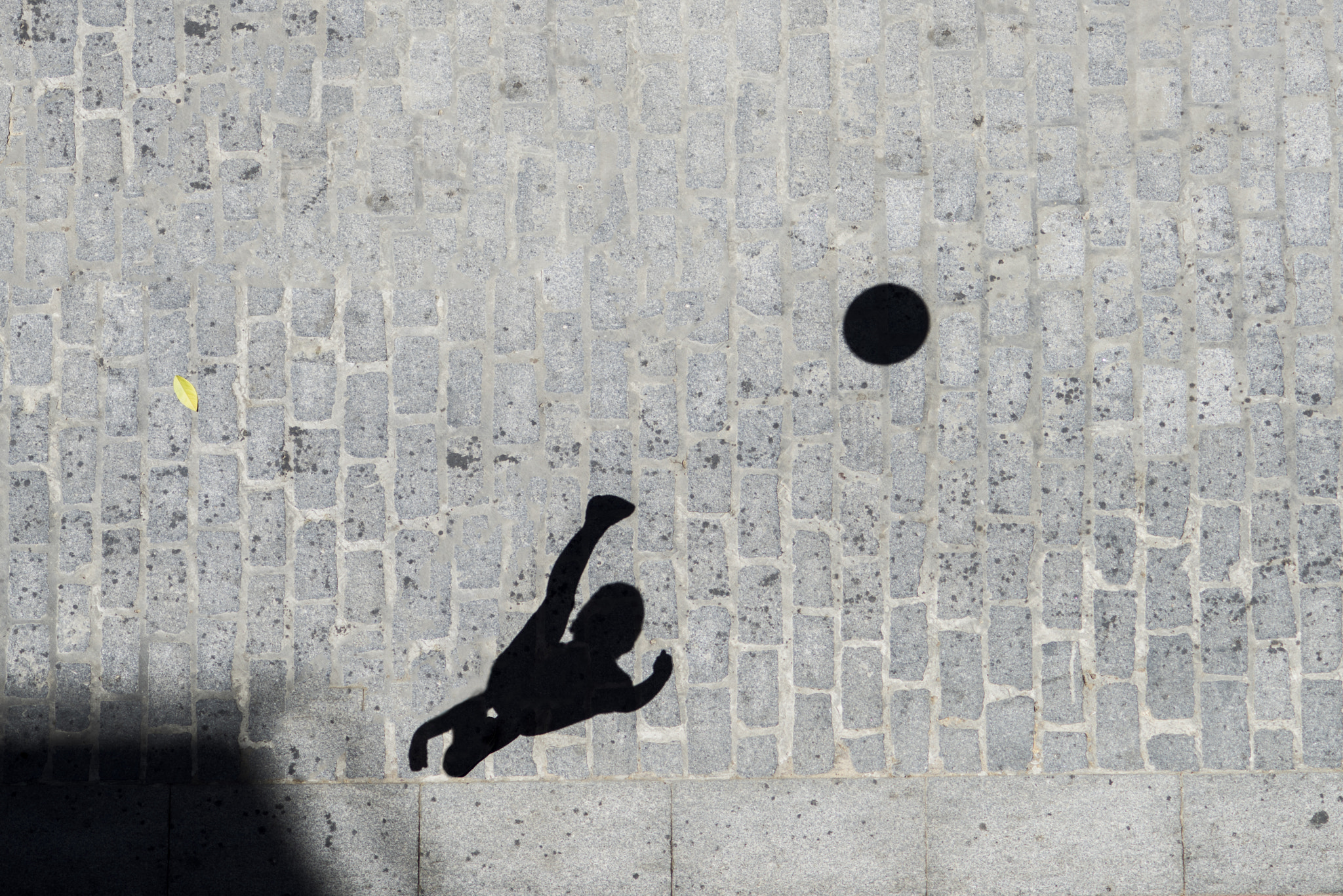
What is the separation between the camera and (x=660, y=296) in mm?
5438

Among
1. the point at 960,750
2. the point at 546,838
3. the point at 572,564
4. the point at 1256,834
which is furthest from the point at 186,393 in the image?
the point at 1256,834

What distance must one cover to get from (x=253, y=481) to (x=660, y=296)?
244 centimetres

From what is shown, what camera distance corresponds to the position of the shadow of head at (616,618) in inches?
212

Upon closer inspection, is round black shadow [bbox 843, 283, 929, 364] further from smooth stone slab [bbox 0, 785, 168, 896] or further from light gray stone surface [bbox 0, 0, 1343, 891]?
smooth stone slab [bbox 0, 785, 168, 896]

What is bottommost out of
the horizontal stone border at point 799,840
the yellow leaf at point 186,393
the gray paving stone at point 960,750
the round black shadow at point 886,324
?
the horizontal stone border at point 799,840

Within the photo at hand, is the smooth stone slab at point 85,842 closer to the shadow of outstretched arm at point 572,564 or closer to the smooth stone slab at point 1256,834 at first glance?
the shadow of outstretched arm at point 572,564

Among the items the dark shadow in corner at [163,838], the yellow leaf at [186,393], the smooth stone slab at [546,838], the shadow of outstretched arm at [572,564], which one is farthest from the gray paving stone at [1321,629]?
the yellow leaf at [186,393]

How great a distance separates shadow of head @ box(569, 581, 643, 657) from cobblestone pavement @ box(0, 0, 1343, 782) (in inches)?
2.7

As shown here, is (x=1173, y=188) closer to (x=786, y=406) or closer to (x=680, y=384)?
(x=786, y=406)

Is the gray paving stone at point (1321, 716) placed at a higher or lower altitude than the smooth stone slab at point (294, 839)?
higher

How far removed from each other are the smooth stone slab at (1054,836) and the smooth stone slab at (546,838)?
1.52 m

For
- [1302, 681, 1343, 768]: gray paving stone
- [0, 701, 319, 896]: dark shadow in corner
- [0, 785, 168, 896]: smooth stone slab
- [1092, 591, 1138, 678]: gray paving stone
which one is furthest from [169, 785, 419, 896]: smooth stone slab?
[1302, 681, 1343, 768]: gray paving stone

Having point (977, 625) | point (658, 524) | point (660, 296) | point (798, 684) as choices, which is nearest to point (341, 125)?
point (660, 296)

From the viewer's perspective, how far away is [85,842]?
5.40 m
